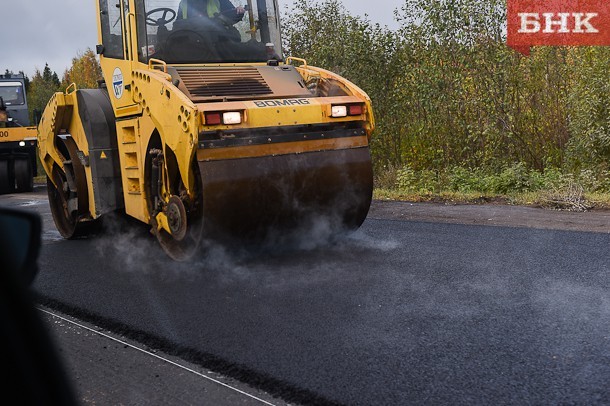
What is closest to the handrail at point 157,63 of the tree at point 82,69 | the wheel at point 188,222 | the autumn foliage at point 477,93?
the wheel at point 188,222

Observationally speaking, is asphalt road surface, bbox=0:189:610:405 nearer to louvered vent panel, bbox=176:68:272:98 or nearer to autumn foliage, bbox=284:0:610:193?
louvered vent panel, bbox=176:68:272:98

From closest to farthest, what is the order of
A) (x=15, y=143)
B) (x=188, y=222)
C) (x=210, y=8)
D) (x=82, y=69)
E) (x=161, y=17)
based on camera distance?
(x=188, y=222)
(x=161, y=17)
(x=210, y=8)
(x=15, y=143)
(x=82, y=69)

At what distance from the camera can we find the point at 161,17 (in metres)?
6.14

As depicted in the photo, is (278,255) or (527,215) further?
(527,215)

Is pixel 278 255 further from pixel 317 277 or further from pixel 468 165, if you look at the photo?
pixel 468 165

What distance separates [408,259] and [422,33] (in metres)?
7.05

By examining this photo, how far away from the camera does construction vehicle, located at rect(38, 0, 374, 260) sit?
17.2ft

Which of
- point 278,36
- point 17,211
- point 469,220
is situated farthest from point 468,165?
point 17,211

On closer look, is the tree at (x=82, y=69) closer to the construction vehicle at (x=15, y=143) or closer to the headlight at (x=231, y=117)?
the construction vehicle at (x=15, y=143)

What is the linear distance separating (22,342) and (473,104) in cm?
1059

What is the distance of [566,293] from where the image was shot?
435cm

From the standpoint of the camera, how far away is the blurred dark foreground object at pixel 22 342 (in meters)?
1.12

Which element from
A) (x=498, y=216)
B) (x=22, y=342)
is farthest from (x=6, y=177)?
(x=22, y=342)

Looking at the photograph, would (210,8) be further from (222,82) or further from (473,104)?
(473,104)
